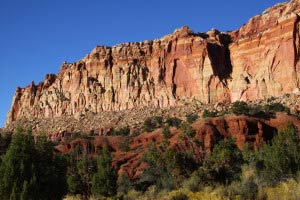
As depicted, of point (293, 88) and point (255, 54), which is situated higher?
point (255, 54)

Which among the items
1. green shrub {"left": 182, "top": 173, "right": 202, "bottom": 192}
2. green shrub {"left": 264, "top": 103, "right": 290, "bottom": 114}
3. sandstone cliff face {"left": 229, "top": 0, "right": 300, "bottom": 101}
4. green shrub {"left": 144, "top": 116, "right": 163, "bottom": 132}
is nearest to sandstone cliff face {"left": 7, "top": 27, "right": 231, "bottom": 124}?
sandstone cliff face {"left": 229, "top": 0, "right": 300, "bottom": 101}

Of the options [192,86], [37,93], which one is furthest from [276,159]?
[37,93]

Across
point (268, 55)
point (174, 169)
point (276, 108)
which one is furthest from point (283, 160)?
point (268, 55)

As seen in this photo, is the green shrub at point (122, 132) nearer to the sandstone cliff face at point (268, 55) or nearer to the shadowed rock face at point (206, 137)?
the shadowed rock face at point (206, 137)

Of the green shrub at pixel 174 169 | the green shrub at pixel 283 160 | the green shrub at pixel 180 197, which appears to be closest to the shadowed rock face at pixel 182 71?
the green shrub at pixel 174 169

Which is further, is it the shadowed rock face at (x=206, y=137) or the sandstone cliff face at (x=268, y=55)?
the sandstone cliff face at (x=268, y=55)

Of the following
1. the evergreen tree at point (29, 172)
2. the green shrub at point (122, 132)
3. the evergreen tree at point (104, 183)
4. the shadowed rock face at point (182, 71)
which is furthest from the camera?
the shadowed rock face at point (182, 71)

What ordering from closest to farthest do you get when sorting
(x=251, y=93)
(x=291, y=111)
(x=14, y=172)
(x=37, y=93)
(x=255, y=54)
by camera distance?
(x=14, y=172), (x=291, y=111), (x=251, y=93), (x=255, y=54), (x=37, y=93)

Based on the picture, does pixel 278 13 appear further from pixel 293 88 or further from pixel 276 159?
pixel 276 159

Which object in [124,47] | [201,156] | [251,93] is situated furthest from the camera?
[124,47]

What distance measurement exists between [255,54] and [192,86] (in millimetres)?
17007

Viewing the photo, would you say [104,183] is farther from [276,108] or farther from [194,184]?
[276,108]

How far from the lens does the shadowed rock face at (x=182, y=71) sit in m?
99.9

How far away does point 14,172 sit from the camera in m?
23.8
